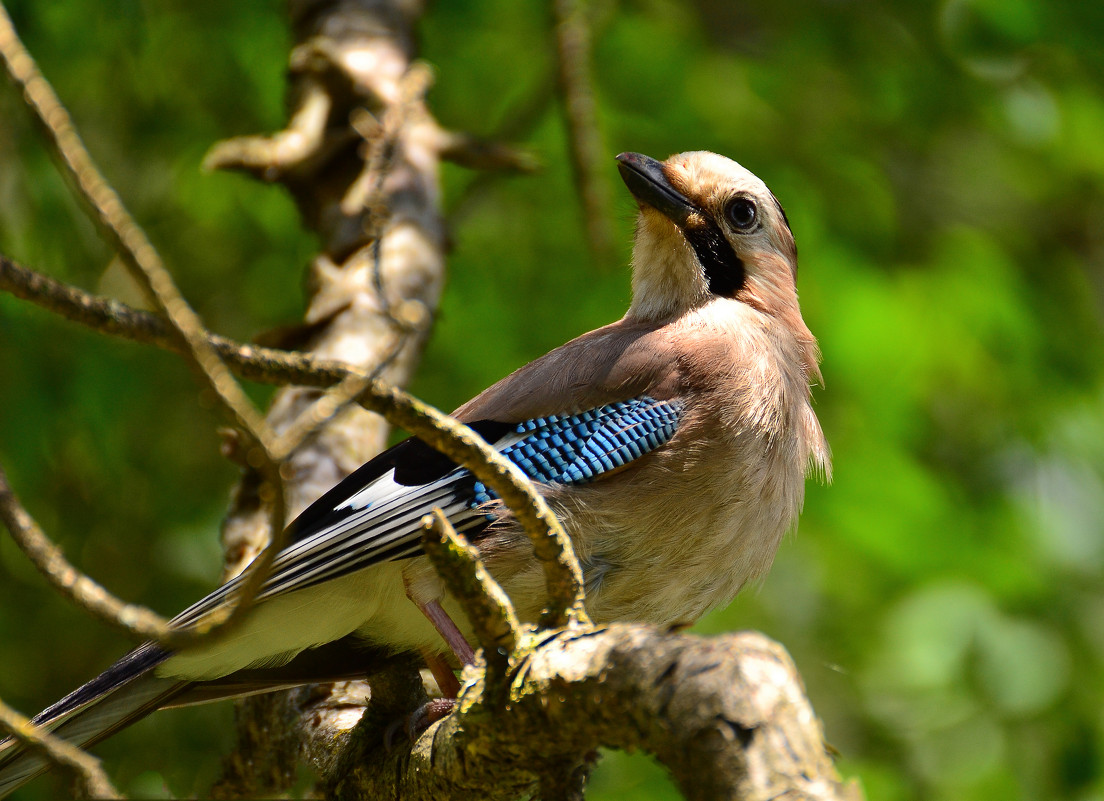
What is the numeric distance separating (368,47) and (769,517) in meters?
2.74

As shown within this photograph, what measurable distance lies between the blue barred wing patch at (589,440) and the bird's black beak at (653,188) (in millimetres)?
915

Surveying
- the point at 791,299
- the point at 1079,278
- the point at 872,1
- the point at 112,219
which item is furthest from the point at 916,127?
the point at 112,219

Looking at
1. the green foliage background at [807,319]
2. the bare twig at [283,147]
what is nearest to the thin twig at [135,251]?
the bare twig at [283,147]

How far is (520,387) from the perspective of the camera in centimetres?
353

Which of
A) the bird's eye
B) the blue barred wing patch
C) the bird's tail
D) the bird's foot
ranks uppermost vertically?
the bird's eye

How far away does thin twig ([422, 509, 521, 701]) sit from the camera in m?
1.94

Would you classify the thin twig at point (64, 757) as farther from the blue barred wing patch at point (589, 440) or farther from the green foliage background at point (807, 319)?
the green foliage background at point (807, 319)

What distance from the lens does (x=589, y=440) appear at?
3301 millimetres

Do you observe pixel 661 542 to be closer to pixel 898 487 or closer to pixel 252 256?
pixel 898 487

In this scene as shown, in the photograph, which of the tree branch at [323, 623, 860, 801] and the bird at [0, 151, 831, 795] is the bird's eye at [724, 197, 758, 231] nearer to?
the bird at [0, 151, 831, 795]

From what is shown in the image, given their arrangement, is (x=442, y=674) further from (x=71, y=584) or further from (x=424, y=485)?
(x=71, y=584)

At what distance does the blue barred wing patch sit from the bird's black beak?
915mm

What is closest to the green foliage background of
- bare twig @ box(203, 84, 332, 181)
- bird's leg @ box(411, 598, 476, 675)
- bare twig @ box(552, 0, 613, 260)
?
bare twig @ box(203, 84, 332, 181)

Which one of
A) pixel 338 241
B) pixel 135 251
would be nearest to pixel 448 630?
pixel 135 251
